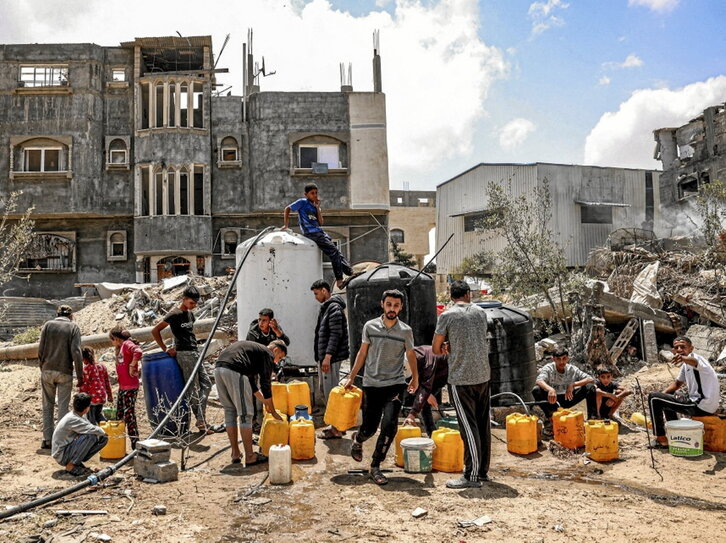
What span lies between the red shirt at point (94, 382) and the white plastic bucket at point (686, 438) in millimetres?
6991

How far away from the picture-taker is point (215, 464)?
6.95 metres

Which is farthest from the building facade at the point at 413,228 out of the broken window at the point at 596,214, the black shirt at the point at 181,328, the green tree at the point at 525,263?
the black shirt at the point at 181,328

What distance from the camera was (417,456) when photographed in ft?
21.1

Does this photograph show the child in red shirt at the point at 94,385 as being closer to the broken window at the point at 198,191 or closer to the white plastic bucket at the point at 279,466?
the white plastic bucket at the point at 279,466

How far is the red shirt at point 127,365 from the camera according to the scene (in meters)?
7.73

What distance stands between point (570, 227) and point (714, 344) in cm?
1596

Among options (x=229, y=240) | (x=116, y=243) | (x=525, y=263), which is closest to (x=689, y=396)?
(x=525, y=263)

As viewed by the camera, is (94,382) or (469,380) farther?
(94,382)

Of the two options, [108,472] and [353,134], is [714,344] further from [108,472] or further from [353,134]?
[353,134]

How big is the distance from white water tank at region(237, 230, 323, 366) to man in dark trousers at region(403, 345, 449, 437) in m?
2.48

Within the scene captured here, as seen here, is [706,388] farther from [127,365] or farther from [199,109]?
[199,109]

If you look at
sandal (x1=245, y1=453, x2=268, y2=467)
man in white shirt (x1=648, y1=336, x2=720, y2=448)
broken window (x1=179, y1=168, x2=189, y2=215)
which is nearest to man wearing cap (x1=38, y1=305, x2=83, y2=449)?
sandal (x1=245, y1=453, x2=268, y2=467)

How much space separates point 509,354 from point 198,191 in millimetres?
19341

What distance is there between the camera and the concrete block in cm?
617
